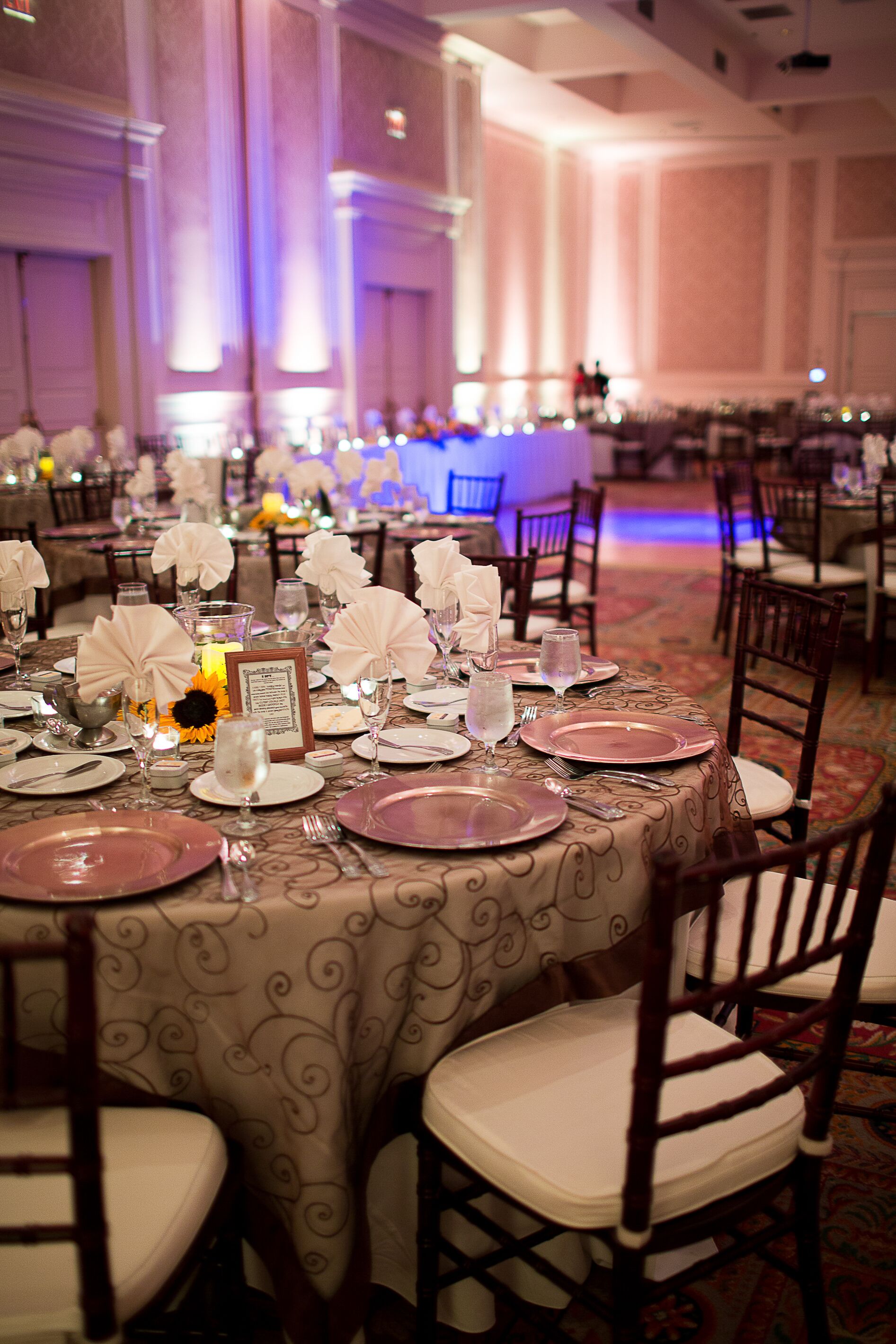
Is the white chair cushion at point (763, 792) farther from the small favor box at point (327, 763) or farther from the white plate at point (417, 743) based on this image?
the small favor box at point (327, 763)

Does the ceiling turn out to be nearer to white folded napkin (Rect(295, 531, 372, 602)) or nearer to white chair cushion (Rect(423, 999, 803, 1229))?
white folded napkin (Rect(295, 531, 372, 602))

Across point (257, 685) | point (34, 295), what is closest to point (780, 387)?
point (34, 295)

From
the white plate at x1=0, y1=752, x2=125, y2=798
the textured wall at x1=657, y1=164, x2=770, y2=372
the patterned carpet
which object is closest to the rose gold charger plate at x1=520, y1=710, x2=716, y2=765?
the white plate at x1=0, y1=752, x2=125, y2=798

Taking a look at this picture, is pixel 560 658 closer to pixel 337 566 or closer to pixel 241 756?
pixel 337 566

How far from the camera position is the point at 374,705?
76.1 inches

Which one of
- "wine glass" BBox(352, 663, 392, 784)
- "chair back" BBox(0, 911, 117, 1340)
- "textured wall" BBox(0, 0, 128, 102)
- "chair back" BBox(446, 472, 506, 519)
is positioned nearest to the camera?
"chair back" BBox(0, 911, 117, 1340)

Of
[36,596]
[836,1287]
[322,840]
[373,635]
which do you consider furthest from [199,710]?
[36,596]

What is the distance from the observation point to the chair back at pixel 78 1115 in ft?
→ 3.70

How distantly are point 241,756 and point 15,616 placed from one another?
1007mm

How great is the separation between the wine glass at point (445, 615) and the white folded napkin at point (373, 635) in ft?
1.16

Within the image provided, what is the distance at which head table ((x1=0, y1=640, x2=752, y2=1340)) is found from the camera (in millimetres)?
1521

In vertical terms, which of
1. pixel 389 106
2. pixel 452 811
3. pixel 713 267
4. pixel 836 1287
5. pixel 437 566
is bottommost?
pixel 836 1287

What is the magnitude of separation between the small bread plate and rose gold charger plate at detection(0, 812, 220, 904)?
0.88 m

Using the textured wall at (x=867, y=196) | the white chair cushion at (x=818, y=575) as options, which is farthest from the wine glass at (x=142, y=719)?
the textured wall at (x=867, y=196)
